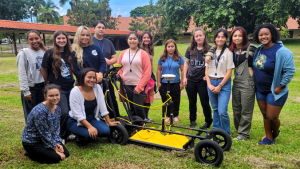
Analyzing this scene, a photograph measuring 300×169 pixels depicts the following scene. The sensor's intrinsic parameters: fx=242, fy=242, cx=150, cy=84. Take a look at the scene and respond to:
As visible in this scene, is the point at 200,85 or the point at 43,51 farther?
the point at 200,85

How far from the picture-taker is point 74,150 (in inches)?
145

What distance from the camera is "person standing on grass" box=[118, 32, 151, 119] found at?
444cm

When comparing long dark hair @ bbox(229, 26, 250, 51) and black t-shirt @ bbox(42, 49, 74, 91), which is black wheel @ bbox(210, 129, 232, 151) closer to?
long dark hair @ bbox(229, 26, 250, 51)

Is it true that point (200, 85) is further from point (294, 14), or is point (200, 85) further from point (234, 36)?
point (294, 14)

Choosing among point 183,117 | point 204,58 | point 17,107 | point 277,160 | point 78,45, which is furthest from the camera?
point 17,107

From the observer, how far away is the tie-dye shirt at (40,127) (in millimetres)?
3131

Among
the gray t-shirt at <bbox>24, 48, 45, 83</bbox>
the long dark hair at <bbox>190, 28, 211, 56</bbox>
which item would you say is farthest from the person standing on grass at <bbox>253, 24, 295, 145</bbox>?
the gray t-shirt at <bbox>24, 48, 45, 83</bbox>

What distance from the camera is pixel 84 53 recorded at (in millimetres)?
4074

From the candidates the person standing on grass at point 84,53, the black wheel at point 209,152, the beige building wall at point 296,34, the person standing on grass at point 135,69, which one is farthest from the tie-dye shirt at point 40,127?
the beige building wall at point 296,34

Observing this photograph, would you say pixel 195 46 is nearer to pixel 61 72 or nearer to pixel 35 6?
pixel 61 72

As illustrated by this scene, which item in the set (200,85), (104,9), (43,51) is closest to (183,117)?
(200,85)

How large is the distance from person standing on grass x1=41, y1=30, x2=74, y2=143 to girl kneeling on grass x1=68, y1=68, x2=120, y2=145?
185mm

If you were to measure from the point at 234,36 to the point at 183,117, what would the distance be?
2.58 meters

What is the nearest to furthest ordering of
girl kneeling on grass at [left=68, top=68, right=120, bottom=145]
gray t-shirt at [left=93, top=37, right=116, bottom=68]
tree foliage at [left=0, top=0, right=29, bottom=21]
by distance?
girl kneeling on grass at [left=68, top=68, right=120, bottom=145] < gray t-shirt at [left=93, top=37, right=116, bottom=68] < tree foliage at [left=0, top=0, right=29, bottom=21]
